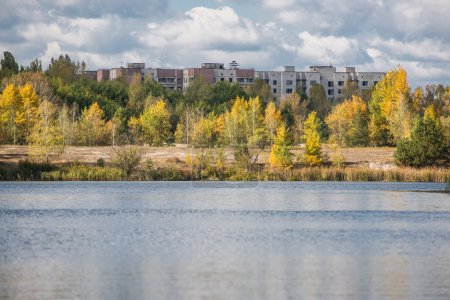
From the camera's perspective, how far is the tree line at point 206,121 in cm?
10119

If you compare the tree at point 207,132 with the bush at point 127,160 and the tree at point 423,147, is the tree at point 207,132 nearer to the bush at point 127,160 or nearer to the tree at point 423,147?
the bush at point 127,160

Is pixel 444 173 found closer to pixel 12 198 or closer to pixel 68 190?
pixel 68 190

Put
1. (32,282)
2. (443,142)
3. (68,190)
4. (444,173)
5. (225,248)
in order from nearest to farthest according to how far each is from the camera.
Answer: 1. (32,282)
2. (225,248)
3. (68,190)
4. (444,173)
5. (443,142)

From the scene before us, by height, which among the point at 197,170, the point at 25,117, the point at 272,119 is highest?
the point at 25,117

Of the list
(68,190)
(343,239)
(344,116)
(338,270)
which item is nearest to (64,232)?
(343,239)

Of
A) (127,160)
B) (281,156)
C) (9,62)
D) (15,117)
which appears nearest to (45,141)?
(127,160)

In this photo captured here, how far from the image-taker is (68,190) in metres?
80.9

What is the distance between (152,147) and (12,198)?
171ft

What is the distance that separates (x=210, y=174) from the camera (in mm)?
95562

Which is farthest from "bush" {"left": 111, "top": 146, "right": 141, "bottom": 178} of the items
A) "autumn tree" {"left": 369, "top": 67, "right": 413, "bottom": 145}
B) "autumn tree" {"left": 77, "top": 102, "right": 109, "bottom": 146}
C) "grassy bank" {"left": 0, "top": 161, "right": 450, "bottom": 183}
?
"autumn tree" {"left": 369, "top": 67, "right": 413, "bottom": 145}

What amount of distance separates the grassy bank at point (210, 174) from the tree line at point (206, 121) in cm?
383

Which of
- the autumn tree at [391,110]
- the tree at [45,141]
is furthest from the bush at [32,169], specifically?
the autumn tree at [391,110]

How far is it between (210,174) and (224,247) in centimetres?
5854

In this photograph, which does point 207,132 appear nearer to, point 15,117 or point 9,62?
point 15,117
